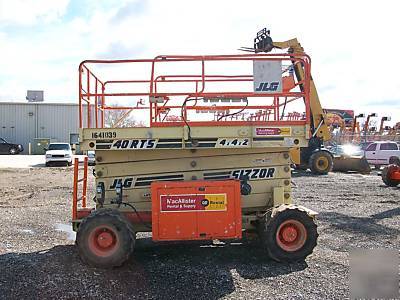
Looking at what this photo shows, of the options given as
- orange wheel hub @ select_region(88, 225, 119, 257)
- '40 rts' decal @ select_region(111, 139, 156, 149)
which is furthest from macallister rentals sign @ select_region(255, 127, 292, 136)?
orange wheel hub @ select_region(88, 225, 119, 257)

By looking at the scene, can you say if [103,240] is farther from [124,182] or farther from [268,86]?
[268,86]

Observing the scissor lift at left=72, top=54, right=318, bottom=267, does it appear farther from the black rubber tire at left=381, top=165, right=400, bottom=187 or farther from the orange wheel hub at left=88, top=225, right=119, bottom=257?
the black rubber tire at left=381, top=165, right=400, bottom=187

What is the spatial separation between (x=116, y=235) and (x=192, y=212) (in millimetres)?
1083

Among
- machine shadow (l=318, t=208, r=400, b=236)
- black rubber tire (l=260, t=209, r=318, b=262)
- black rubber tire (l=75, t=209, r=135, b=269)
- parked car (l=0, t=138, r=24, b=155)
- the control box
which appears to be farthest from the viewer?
parked car (l=0, t=138, r=24, b=155)

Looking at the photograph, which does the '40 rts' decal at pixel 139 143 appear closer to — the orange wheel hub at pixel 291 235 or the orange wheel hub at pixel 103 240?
the orange wheel hub at pixel 103 240

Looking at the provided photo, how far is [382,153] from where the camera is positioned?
80.5ft

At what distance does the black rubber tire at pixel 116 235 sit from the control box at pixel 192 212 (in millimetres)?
377

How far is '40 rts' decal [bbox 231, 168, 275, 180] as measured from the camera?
6.71m

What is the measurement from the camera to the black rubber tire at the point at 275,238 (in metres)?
6.16

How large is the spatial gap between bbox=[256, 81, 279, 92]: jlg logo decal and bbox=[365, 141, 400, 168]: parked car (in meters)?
20.0

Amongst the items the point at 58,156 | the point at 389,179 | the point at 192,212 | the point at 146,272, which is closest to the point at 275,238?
the point at 192,212

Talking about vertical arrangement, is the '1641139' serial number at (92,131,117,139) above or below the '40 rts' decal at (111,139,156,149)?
above

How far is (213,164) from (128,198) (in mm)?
1402

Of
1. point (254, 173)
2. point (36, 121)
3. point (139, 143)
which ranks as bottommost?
point (254, 173)
